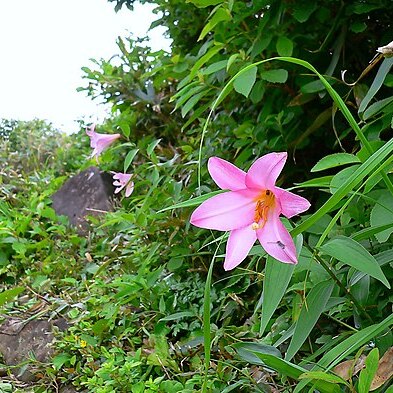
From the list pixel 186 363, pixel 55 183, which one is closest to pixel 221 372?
pixel 186 363

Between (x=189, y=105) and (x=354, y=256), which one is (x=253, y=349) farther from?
(x=189, y=105)

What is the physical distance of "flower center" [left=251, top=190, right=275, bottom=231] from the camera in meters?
0.56

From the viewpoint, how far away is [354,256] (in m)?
0.56

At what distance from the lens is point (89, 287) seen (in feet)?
4.85

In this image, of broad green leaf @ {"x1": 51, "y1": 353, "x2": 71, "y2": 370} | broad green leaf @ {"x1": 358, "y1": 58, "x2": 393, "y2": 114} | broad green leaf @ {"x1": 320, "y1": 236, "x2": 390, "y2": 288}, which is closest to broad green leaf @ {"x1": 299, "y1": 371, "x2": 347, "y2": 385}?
broad green leaf @ {"x1": 320, "y1": 236, "x2": 390, "y2": 288}

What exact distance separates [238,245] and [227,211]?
0.04 metres

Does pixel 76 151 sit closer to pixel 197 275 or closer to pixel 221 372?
pixel 197 275

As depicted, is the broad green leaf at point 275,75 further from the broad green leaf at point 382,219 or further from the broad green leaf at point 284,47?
the broad green leaf at point 382,219

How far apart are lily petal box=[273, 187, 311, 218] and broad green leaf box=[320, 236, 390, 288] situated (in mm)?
69

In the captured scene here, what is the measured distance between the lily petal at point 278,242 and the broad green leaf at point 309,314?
0.10 m

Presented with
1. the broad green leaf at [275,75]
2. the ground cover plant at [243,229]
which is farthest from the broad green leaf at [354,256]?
the broad green leaf at [275,75]

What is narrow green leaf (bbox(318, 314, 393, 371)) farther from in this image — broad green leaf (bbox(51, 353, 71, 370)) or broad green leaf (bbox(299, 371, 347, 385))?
broad green leaf (bbox(51, 353, 71, 370))

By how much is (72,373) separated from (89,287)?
32 cm

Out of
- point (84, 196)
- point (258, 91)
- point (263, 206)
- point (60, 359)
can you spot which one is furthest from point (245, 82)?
point (84, 196)
